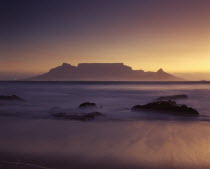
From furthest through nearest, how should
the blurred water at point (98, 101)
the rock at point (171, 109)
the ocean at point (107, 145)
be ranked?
the blurred water at point (98, 101) < the rock at point (171, 109) < the ocean at point (107, 145)

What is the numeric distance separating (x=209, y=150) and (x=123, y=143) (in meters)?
1.89

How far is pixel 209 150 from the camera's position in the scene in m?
5.10

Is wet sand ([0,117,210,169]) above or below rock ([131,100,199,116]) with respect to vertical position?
below

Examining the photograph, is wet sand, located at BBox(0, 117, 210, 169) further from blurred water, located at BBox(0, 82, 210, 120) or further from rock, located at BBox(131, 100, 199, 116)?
blurred water, located at BBox(0, 82, 210, 120)

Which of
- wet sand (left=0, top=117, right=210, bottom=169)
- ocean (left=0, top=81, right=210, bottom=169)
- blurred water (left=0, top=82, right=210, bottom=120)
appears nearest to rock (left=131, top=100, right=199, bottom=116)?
blurred water (left=0, top=82, right=210, bottom=120)

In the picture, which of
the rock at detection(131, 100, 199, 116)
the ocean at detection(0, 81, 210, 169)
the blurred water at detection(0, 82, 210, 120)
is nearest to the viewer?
the ocean at detection(0, 81, 210, 169)

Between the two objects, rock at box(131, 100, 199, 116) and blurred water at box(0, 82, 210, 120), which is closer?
rock at box(131, 100, 199, 116)

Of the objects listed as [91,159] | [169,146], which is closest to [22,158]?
[91,159]

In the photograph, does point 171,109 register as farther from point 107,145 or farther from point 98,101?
point 98,101

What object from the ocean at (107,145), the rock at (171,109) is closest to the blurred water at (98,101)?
the rock at (171,109)

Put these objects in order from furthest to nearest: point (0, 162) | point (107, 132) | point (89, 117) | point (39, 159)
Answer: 1. point (89, 117)
2. point (107, 132)
3. point (39, 159)
4. point (0, 162)

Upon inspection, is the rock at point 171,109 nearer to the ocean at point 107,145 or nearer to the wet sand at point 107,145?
the ocean at point 107,145

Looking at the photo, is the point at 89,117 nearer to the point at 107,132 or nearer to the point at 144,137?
the point at 107,132

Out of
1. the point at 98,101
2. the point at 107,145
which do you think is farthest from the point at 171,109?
the point at 98,101
